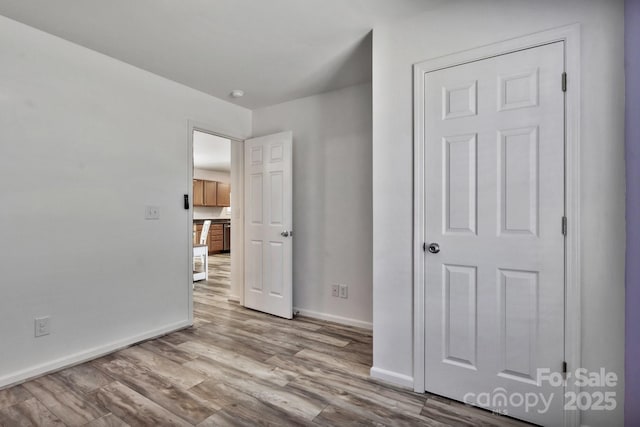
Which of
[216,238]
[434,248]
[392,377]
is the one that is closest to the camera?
[434,248]

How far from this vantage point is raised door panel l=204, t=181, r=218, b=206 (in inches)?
Answer: 348

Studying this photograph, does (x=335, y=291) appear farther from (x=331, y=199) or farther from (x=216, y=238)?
(x=216, y=238)

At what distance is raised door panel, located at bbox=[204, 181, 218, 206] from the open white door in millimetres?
5632

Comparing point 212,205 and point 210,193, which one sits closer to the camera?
point 210,193

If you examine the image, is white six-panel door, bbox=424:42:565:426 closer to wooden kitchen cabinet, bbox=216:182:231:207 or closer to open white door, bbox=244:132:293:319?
open white door, bbox=244:132:293:319

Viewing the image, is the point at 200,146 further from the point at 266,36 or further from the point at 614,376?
the point at 614,376

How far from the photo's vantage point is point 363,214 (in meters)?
3.08

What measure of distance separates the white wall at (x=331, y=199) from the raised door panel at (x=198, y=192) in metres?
5.66

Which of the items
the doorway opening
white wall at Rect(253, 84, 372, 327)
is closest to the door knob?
white wall at Rect(253, 84, 372, 327)

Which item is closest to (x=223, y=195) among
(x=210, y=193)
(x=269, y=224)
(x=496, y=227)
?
(x=210, y=193)

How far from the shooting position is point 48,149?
2.18 m

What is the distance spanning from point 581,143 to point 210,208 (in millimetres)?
9115

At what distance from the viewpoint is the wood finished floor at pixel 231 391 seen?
1690 mm

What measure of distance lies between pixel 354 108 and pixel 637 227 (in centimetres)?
231
